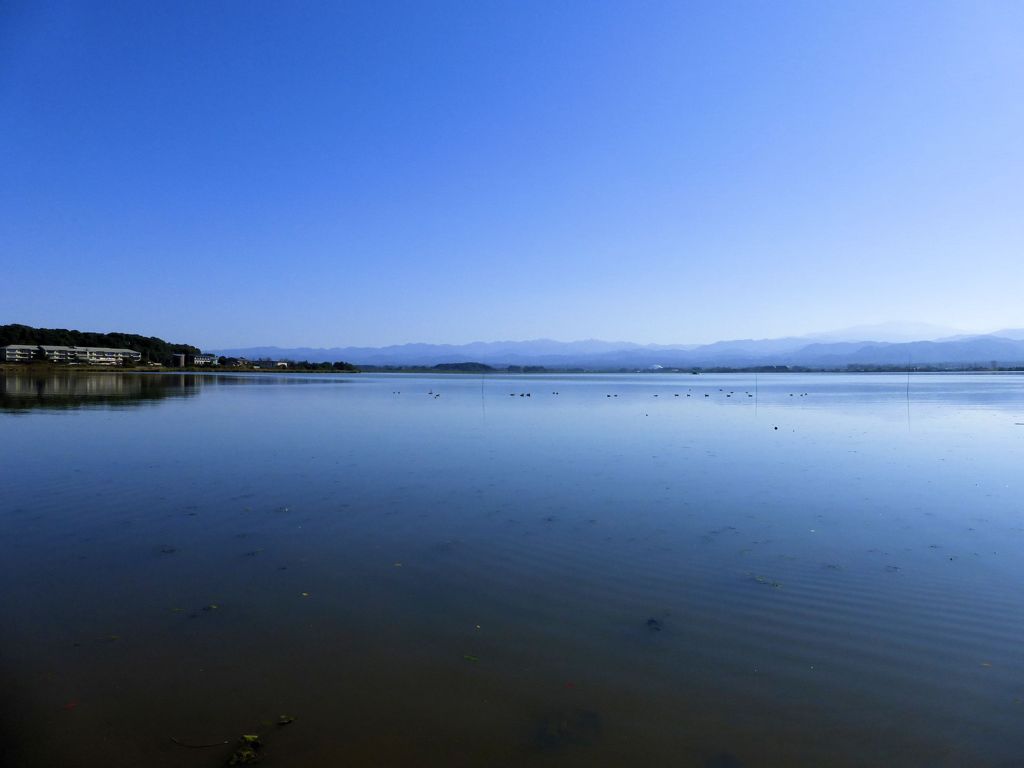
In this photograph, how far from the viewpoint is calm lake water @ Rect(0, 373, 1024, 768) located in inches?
167

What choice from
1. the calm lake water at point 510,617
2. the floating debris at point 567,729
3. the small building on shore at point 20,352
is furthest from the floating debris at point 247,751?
the small building on shore at point 20,352

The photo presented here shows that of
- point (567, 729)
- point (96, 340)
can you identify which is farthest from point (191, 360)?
point (567, 729)

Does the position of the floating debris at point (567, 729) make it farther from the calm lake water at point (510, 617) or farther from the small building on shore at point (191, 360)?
the small building on shore at point (191, 360)

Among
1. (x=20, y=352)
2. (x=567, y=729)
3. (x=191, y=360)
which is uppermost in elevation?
(x=20, y=352)

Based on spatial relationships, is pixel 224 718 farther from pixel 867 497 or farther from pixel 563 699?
pixel 867 497

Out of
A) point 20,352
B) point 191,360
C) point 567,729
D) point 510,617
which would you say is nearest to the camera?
point 567,729

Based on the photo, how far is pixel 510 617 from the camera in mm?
6141

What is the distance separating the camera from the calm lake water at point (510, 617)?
4.25 metres

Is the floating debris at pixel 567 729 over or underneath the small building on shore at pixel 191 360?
underneath

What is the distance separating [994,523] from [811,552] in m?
4.26

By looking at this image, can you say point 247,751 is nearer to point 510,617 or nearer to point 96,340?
point 510,617

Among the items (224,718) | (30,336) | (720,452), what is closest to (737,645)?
(224,718)

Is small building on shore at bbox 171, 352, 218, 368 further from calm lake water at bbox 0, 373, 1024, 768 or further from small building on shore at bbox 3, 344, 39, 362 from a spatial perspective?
calm lake water at bbox 0, 373, 1024, 768

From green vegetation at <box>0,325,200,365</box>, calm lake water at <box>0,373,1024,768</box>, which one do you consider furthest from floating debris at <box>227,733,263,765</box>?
green vegetation at <box>0,325,200,365</box>
